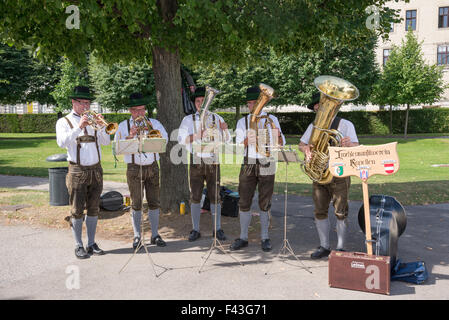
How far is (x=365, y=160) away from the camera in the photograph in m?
4.66

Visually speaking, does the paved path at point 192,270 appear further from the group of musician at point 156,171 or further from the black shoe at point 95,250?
the group of musician at point 156,171

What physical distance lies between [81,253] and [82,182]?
0.97 metres

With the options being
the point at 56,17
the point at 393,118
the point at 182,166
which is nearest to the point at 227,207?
the point at 182,166

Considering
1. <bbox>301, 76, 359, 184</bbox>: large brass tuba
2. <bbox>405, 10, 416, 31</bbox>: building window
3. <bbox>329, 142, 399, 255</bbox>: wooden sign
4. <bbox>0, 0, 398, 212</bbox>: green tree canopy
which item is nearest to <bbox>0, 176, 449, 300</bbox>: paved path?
<bbox>329, 142, 399, 255</bbox>: wooden sign

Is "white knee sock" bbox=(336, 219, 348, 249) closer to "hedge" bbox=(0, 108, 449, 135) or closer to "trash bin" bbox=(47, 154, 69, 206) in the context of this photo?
"trash bin" bbox=(47, 154, 69, 206)

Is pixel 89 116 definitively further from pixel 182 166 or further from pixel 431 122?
pixel 431 122

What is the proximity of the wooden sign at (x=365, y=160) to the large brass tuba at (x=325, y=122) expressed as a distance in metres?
0.46

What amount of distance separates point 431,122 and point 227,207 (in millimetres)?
31237

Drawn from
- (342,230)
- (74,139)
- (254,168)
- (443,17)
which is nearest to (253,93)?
(254,168)

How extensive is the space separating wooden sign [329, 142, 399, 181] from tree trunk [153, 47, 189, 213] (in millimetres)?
3438

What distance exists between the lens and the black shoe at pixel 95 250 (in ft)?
19.0

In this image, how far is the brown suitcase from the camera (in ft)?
14.3

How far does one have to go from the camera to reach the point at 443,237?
6484 millimetres
